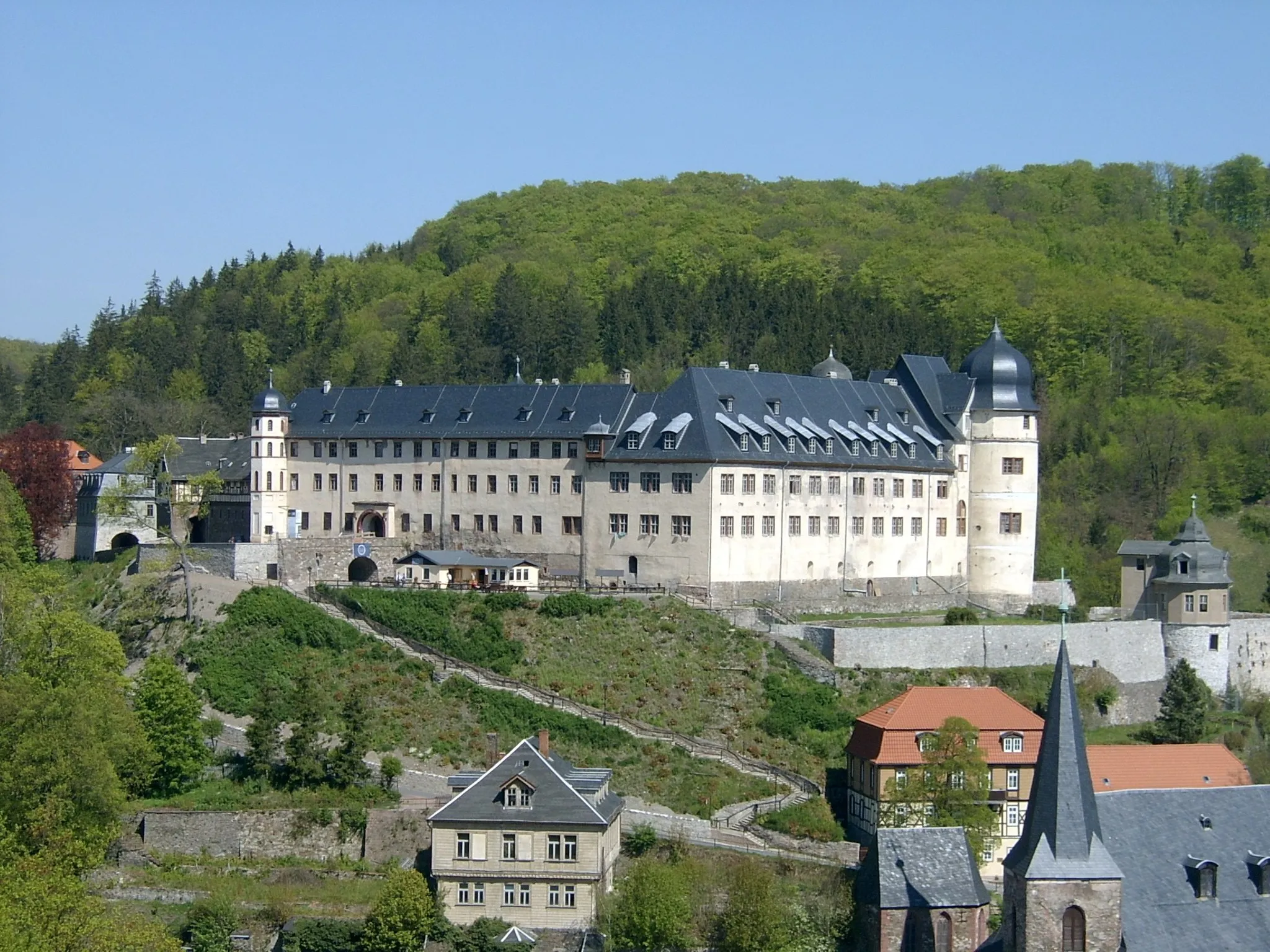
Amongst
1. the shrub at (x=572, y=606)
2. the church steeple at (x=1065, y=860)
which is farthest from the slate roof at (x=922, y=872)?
the shrub at (x=572, y=606)

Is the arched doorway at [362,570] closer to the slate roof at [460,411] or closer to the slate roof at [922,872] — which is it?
the slate roof at [460,411]

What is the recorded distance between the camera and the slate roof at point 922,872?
1906 inches

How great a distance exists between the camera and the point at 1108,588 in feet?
291

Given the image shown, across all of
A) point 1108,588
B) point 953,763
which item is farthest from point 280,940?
point 1108,588

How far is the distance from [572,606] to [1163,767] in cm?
2040

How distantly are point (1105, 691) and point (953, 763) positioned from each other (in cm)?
1505

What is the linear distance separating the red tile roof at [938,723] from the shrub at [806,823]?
7.34ft

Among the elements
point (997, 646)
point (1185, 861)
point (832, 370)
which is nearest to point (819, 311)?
point (832, 370)

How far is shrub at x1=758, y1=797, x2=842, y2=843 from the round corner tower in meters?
23.5

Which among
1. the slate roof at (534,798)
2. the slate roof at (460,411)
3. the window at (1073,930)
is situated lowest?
the window at (1073,930)

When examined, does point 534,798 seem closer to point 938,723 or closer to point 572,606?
point 938,723

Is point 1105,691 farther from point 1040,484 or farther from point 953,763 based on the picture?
point 1040,484

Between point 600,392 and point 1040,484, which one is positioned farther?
point 1040,484

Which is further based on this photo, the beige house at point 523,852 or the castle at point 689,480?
the castle at point 689,480
